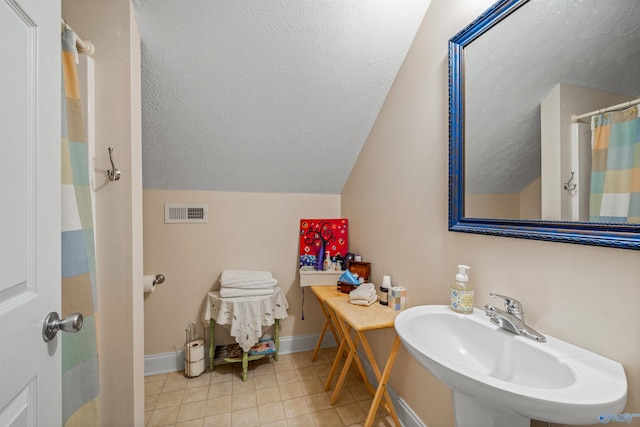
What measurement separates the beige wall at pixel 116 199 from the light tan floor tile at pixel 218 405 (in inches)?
19.4

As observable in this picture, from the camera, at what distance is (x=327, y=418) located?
5.15ft

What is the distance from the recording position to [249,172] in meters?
2.05

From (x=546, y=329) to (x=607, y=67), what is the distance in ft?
2.69

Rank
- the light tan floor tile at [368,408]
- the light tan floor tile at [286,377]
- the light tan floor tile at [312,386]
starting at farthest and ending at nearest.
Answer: the light tan floor tile at [286,377] < the light tan floor tile at [312,386] < the light tan floor tile at [368,408]

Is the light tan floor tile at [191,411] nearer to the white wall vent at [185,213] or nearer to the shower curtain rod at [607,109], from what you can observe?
the white wall vent at [185,213]

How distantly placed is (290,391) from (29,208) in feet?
5.88

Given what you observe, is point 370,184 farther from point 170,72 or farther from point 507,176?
point 170,72

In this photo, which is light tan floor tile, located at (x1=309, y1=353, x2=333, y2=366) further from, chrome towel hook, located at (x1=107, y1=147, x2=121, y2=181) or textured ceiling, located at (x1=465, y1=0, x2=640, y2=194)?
chrome towel hook, located at (x1=107, y1=147, x2=121, y2=181)

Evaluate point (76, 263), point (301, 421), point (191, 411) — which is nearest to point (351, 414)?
point (301, 421)

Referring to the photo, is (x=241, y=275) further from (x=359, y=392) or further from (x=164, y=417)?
(x=359, y=392)

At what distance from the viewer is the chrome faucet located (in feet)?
2.75

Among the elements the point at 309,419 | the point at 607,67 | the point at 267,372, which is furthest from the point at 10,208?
the point at 267,372

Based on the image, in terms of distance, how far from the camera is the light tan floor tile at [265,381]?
1.86m

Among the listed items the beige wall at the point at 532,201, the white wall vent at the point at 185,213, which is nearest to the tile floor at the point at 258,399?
the white wall vent at the point at 185,213
